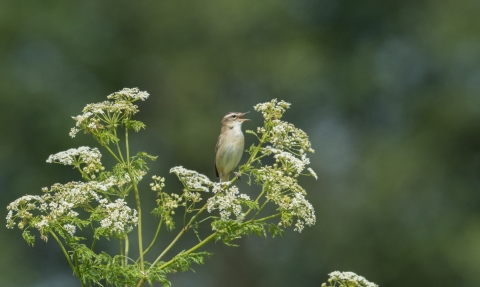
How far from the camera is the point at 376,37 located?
84.6 feet

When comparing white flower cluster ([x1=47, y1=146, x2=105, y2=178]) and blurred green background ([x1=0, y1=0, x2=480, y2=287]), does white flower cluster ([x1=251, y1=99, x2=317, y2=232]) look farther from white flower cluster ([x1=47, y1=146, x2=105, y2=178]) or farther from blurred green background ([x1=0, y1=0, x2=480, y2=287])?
blurred green background ([x1=0, y1=0, x2=480, y2=287])

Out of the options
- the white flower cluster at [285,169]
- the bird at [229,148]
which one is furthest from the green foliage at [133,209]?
the bird at [229,148]

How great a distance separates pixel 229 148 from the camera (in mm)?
7312

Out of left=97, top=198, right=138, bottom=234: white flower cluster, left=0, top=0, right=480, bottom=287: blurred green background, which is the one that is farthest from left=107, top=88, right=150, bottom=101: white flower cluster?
left=0, top=0, right=480, bottom=287: blurred green background

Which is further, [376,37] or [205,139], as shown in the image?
[376,37]

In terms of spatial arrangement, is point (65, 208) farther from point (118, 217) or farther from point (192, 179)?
point (192, 179)

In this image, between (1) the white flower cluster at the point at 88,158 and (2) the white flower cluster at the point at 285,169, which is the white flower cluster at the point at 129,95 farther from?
(2) the white flower cluster at the point at 285,169

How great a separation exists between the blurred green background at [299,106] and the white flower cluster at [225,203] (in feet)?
46.6

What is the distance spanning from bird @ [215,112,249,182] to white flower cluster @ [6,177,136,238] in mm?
3356

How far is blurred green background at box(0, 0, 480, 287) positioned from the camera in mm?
20750

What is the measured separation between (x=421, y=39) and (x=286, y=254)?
8.21 meters

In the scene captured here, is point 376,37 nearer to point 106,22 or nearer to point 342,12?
point 342,12

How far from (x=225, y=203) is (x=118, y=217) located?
1.63ft

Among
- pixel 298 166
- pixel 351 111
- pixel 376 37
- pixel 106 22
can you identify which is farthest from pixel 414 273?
pixel 298 166
